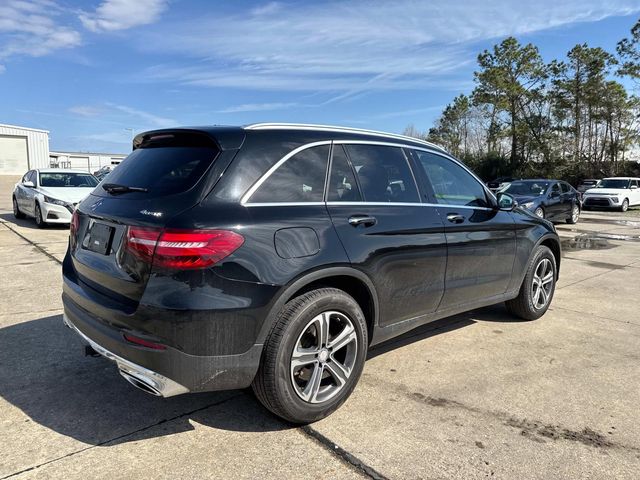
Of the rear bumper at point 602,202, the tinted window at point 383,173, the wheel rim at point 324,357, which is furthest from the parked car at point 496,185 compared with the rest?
the wheel rim at point 324,357

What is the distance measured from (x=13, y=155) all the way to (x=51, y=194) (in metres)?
47.0

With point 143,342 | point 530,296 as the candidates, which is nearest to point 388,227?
point 143,342

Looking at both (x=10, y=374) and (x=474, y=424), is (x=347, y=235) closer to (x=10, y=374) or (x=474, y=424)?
(x=474, y=424)

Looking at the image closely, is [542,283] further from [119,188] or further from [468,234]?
[119,188]

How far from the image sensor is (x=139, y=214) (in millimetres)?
2654

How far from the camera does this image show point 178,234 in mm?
2467

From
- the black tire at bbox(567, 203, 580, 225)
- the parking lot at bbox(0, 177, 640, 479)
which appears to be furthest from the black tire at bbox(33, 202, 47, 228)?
the black tire at bbox(567, 203, 580, 225)

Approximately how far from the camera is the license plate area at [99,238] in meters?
2.84

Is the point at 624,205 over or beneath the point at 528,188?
beneath

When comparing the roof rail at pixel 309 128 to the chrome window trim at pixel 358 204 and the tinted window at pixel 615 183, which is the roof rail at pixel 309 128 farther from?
the tinted window at pixel 615 183

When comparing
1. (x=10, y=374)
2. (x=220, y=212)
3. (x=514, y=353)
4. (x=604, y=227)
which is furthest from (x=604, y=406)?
(x=604, y=227)

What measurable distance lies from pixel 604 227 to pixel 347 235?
53.4 feet

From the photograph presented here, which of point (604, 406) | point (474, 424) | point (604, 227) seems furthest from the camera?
point (604, 227)

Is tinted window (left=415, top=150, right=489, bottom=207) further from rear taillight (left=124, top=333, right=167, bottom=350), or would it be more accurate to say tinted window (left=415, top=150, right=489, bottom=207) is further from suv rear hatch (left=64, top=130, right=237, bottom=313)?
rear taillight (left=124, top=333, right=167, bottom=350)
